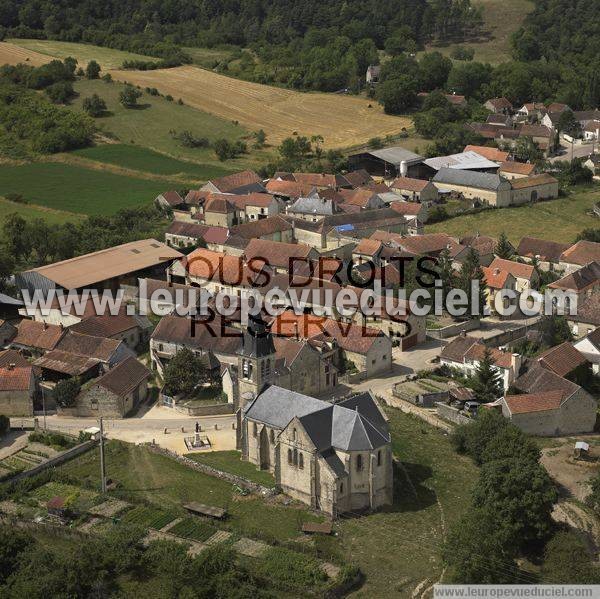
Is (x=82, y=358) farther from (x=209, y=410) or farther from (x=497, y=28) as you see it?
(x=497, y=28)

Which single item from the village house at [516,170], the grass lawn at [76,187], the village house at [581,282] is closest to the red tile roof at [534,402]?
the village house at [581,282]

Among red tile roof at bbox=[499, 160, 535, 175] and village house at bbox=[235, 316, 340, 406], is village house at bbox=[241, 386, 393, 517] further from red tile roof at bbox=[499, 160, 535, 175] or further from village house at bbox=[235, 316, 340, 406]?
red tile roof at bbox=[499, 160, 535, 175]

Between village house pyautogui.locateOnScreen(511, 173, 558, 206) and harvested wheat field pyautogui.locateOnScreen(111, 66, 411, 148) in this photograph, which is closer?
village house pyautogui.locateOnScreen(511, 173, 558, 206)

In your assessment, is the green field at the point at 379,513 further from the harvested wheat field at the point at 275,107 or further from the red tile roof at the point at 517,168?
the harvested wheat field at the point at 275,107

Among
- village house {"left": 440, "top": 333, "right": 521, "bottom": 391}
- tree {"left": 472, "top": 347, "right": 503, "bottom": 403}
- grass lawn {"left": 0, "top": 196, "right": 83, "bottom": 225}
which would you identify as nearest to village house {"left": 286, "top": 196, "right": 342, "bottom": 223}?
grass lawn {"left": 0, "top": 196, "right": 83, "bottom": 225}

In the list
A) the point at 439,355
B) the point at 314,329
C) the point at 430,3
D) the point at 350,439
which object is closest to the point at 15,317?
the point at 314,329
